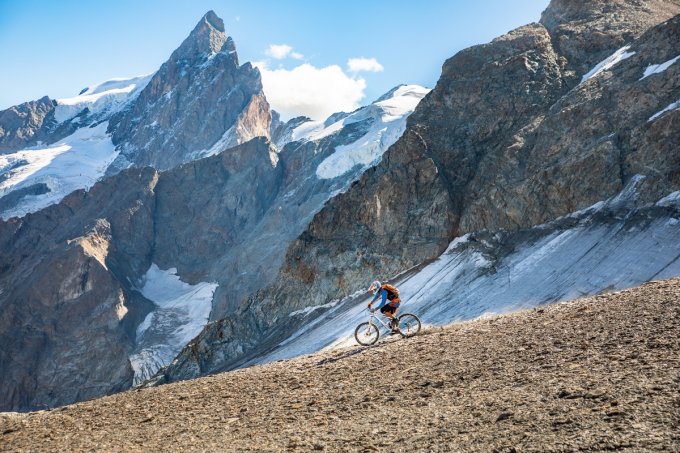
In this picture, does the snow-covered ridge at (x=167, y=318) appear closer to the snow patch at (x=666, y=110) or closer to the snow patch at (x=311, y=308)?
the snow patch at (x=311, y=308)

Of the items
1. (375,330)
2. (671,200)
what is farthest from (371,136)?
(375,330)

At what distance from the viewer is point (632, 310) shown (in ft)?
51.9

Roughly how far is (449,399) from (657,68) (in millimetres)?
46606

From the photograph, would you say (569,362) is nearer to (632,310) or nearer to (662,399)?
(662,399)

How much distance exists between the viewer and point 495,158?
55.9m

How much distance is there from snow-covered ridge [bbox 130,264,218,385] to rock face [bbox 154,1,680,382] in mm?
48014

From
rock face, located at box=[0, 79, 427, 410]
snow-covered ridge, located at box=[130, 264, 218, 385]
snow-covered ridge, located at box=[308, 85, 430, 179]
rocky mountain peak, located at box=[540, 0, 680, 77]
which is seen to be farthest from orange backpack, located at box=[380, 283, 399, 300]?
snow-covered ridge, located at box=[308, 85, 430, 179]

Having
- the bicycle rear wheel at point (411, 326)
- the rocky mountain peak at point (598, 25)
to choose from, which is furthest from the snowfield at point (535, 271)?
the rocky mountain peak at point (598, 25)

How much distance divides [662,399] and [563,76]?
186 ft

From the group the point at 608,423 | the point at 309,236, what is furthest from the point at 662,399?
the point at 309,236

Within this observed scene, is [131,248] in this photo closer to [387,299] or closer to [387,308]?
[387,299]

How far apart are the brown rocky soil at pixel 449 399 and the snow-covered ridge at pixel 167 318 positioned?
286 ft

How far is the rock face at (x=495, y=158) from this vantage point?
46.3 m

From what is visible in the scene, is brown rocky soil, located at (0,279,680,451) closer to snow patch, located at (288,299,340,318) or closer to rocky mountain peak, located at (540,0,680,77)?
snow patch, located at (288,299,340,318)
